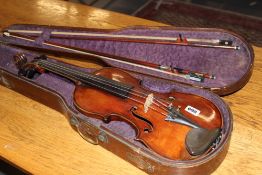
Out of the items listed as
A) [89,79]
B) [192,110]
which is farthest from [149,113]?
[89,79]

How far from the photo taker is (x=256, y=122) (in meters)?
1.25

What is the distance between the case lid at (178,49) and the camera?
1254mm

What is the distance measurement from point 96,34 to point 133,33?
0.54 feet

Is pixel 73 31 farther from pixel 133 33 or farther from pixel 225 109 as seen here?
pixel 225 109

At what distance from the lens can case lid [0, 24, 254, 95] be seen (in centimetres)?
125

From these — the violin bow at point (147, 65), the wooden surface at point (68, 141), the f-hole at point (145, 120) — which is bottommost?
the wooden surface at point (68, 141)

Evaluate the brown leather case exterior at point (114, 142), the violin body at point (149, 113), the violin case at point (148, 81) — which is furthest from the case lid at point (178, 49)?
the brown leather case exterior at point (114, 142)

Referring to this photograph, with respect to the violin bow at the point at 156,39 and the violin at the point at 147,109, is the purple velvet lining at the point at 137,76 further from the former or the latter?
the violin bow at the point at 156,39

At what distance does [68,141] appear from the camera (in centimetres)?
128

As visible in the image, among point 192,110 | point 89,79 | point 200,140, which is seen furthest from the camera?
point 89,79

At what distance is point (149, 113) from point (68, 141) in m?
0.35

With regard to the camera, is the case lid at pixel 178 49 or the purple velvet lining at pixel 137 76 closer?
the purple velvet lining at pixel 137 76

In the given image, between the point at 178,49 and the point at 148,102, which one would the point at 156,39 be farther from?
the point at 148,102

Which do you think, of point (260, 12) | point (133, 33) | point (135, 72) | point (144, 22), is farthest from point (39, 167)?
point (260, 12)
